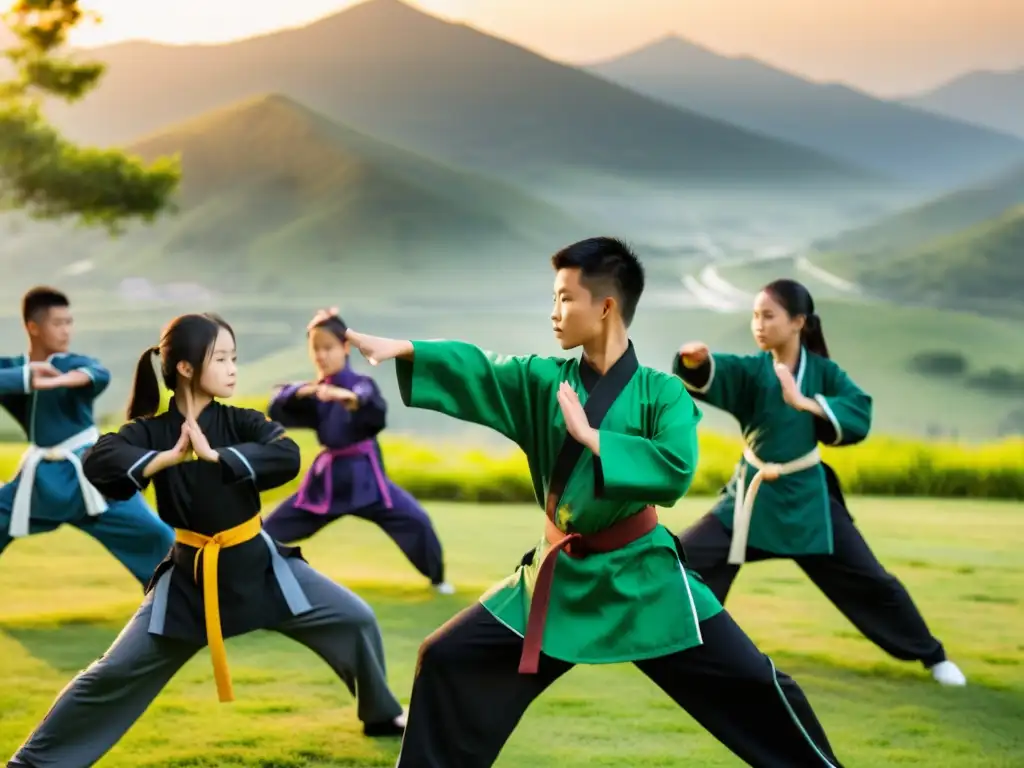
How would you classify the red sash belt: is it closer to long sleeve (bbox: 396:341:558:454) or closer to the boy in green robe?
the boy in green robe

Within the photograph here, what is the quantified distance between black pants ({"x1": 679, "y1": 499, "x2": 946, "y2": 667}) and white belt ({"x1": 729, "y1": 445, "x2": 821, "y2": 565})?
4cm

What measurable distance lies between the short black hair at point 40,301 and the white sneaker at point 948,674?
3119 mm

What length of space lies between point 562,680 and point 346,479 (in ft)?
4.36

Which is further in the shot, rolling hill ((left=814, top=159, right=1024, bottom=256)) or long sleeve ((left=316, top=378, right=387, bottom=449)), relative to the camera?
rolling hill ((left=814, top=159, right=1024, bottom=256))

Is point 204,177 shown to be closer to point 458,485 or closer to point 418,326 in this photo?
point 418,326

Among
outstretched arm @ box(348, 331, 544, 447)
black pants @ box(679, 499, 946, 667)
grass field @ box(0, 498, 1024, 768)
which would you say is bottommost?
grass field @ box(0, 498, 1024, 768)

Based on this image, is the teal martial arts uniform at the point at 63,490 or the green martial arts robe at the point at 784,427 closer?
the green martial arts robe at the point at 784,427

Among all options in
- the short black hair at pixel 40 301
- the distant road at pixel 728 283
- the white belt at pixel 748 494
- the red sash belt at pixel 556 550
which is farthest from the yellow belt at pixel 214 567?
the distant road at pixel 728 283

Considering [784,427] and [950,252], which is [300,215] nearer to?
[950,252]

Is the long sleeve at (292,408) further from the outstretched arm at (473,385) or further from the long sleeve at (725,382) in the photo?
the outstretched arm at (473,385)

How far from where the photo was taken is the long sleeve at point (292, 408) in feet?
15.0

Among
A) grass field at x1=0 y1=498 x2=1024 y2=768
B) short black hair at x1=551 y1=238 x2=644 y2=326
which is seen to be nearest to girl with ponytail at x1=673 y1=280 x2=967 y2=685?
grass field at x1=0 y1=498 x2=1024 y2=768

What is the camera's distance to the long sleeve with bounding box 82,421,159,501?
2.52 meters

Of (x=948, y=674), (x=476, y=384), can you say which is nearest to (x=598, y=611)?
(x=476, y=384)
